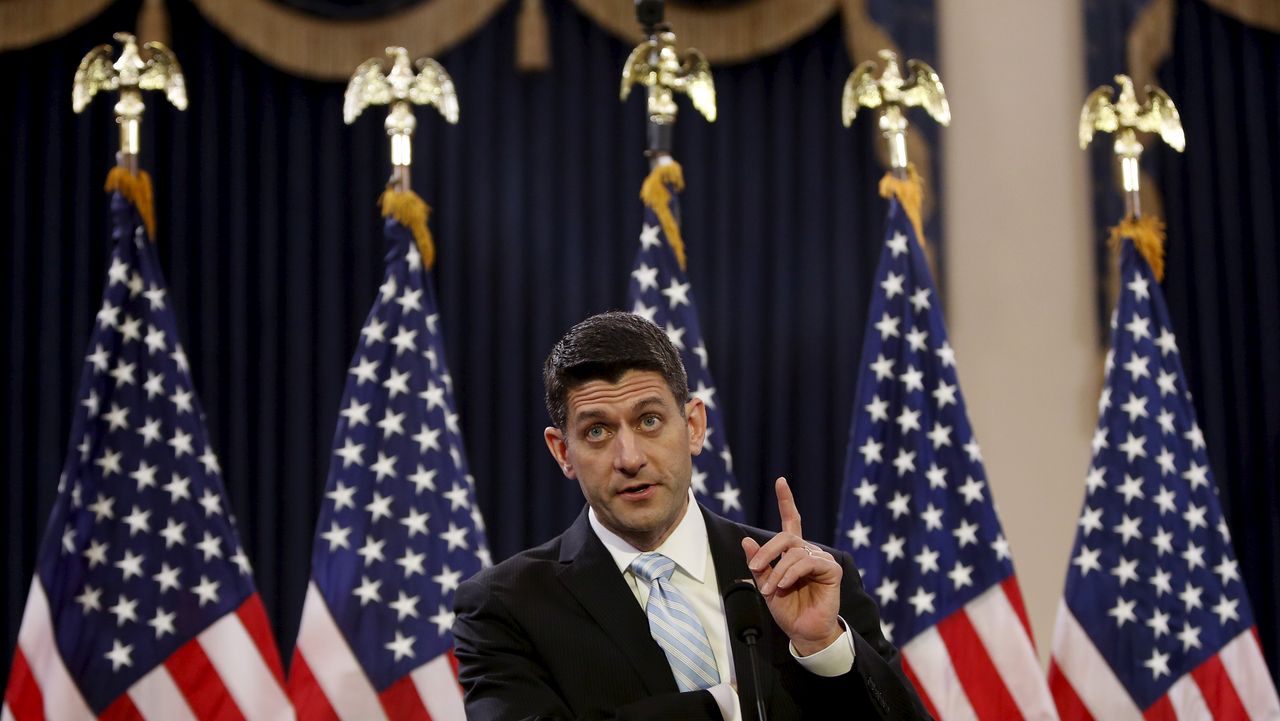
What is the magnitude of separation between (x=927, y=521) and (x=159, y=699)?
8.34 feet

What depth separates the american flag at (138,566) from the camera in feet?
14.6

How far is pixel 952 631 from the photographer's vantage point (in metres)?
4.57

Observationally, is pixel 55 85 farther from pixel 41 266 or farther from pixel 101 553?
pixel 101 553

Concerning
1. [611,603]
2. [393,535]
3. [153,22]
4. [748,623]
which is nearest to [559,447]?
[611,603]

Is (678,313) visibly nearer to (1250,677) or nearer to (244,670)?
(244,670)

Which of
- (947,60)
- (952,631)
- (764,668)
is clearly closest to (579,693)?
(764,668)

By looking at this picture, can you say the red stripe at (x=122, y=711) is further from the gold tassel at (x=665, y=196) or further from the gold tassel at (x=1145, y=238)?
the gold tassel at (x=1145, y=238)

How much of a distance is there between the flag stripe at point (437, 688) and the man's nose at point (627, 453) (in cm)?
220

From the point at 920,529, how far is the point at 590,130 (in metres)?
2.03

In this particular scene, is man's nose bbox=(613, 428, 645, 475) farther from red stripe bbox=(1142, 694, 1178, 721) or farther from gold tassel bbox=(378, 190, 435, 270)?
red stripe bbox=(1142, 694, 1178, 721)

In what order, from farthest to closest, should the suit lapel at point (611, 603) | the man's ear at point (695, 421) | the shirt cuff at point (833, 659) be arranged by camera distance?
the man's ear at point (695, 421) < the suit lapel at point (611, 603) < the shirt cuff at point (833, 659)

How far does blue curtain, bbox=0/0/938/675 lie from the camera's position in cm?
528

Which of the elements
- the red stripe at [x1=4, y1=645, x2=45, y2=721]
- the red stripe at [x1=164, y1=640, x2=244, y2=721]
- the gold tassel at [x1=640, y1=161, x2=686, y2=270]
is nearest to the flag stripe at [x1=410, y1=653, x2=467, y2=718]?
the red stripe at [x1=164, y1=640, x2=244, y2=721]

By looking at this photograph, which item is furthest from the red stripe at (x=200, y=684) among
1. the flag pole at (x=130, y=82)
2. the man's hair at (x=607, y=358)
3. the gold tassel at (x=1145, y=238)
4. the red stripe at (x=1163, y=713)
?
the gold tassel at (x=1145, y=238)
